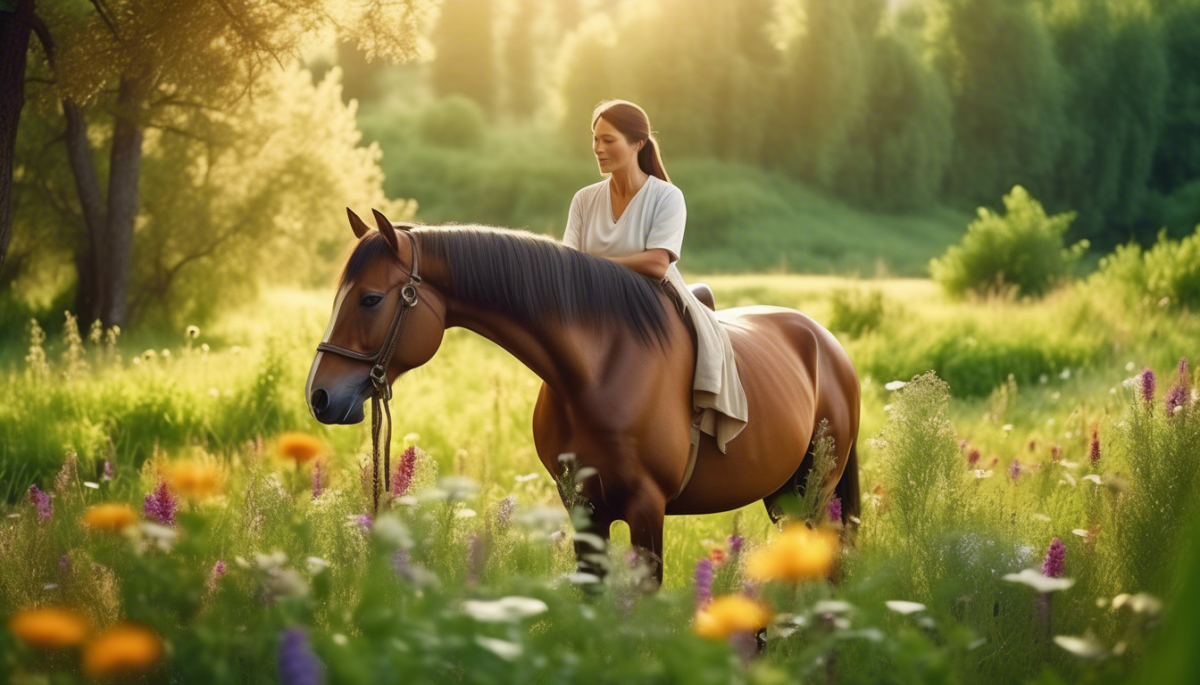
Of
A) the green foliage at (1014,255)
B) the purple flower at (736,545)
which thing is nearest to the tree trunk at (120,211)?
the purple flower at (736,545)

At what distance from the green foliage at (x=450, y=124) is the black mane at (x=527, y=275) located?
43.6 meters

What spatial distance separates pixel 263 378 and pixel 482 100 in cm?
4858

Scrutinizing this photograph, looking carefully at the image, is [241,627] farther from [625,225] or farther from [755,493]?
[755,493]

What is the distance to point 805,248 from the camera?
32281mm

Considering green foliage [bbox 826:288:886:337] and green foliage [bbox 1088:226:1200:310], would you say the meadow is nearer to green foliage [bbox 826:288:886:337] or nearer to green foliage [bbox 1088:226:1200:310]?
green foliage [bbox 826:288:886:337]

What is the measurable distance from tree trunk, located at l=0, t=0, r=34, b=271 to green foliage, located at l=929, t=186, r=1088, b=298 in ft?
44.0

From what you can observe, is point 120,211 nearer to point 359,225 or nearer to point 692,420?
point 359,225

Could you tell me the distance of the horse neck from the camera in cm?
321

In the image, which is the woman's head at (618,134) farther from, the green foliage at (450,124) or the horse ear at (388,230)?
the green foliage at (450,124)

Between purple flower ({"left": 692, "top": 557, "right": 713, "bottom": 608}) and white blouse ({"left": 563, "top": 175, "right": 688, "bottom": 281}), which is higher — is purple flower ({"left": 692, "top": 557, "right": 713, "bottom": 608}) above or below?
below

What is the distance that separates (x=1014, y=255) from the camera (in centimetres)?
1571

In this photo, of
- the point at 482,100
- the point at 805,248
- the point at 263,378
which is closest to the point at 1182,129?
the point at 805,248

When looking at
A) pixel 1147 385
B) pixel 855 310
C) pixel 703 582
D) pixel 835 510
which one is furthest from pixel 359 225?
pixel 855 310

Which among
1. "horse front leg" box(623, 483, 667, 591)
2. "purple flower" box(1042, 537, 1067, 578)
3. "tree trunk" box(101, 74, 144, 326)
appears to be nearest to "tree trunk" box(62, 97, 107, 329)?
"tree trunk" box(101, 74, 144, 326)
